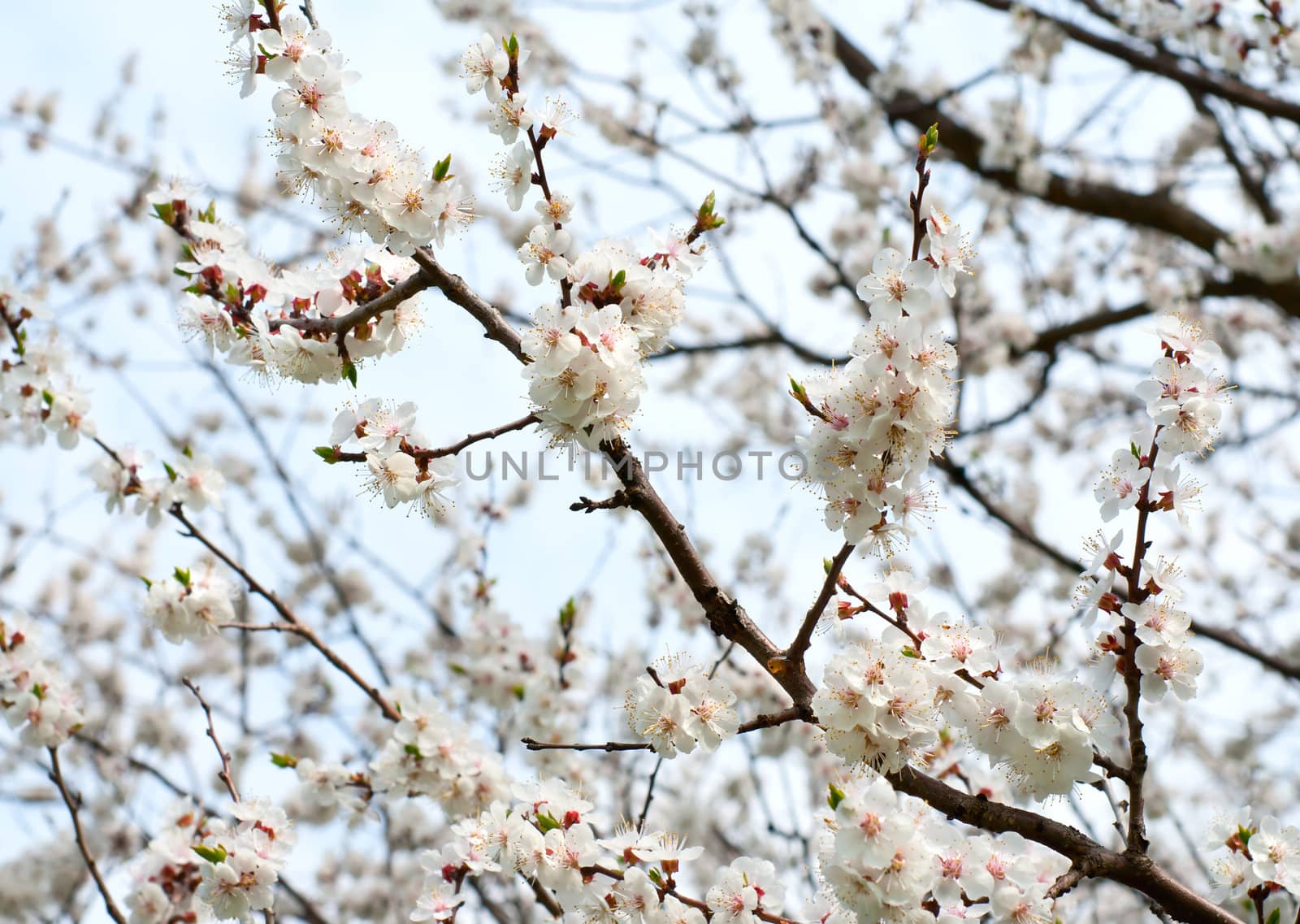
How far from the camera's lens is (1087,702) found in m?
1.87

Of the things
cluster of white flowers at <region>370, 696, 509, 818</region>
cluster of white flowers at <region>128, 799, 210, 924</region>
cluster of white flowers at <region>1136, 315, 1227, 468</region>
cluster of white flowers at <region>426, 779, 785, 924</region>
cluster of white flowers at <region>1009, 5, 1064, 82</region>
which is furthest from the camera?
cluster of white flowers at <region>1009, 5, 1064, 82</region>

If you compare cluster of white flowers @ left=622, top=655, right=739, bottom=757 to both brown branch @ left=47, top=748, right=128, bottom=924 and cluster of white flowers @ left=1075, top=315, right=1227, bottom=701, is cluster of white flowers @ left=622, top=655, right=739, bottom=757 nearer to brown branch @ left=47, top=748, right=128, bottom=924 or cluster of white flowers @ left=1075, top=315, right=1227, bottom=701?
cluster of white flowers @ left=1075, top=315, right=1227, bottom=701

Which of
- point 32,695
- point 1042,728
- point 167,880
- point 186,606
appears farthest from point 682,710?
point 32,695

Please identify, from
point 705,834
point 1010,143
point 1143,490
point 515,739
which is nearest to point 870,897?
point 1143,490

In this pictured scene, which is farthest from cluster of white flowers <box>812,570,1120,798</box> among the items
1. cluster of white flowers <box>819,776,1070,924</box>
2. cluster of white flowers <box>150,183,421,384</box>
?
cluster of white flowers <box>150,183,421,384</box>

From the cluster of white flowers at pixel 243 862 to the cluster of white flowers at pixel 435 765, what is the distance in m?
0.45

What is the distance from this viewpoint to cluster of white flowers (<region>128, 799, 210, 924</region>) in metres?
2.71

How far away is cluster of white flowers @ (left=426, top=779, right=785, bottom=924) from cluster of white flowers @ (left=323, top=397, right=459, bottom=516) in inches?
29.5

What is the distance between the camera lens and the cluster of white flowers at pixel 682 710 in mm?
1971

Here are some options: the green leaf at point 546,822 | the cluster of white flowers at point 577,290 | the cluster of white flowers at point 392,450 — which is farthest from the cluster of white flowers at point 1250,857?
the cluster of white flowers at point 392,450

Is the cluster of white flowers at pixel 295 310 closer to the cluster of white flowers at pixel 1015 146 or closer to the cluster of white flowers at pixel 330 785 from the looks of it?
the cluster of white flowers at pixel 330 785

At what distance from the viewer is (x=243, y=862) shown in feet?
8.13

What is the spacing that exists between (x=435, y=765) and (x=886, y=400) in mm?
1964

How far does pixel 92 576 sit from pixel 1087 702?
9.59 meters
